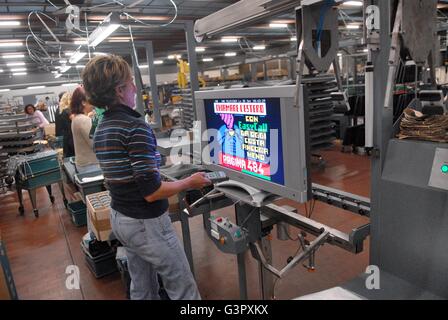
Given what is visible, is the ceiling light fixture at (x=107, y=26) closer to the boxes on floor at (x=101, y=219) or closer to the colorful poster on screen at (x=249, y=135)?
the colorful poster on screen at (x=249, y=135)

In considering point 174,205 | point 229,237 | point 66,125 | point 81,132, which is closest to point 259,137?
point 229,237

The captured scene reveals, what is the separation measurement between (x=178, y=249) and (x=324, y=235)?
0.61 metres

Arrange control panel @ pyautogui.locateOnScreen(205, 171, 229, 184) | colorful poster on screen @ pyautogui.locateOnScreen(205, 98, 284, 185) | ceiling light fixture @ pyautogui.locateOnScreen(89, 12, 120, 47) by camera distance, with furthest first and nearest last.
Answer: ceiling light fixture @ pyautogui.locateOnScreen(89, 12, 120, 47) < control panel @ pyautogui.locateOnScreen(205, 171, 229, 184) < colorful poster on screen @ pyautogui.locateOnScreen(205, 98, 284, 185)

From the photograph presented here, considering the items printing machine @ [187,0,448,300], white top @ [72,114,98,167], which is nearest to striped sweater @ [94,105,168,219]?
printing machine @ [187,0,448,300]

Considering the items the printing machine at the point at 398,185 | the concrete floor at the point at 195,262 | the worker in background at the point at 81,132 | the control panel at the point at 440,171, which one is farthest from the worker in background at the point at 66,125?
the control panel at the point at 440,171

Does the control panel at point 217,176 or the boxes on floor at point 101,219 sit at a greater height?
the control panel at point 217,176

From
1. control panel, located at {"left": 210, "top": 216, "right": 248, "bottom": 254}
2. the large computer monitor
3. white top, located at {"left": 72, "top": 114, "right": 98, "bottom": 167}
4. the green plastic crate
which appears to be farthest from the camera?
the green plastic crate

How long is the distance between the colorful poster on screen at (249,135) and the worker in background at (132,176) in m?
0.25

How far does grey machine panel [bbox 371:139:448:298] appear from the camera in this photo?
3.19ft

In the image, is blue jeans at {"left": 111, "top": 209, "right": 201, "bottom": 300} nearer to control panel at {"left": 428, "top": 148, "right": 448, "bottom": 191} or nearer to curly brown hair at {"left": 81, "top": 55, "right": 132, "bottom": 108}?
curly brown hair at {"left": 81, "top": 55, "right": 132, "bottom": 108}

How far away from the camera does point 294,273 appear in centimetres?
238

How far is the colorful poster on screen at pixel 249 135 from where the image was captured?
1.32 metres

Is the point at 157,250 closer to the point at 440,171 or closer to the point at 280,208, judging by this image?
the point at 280,208
